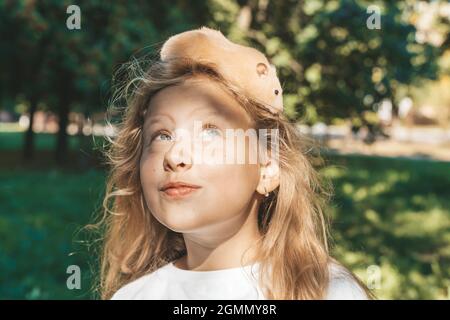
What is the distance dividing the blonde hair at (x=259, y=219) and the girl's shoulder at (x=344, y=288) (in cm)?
2

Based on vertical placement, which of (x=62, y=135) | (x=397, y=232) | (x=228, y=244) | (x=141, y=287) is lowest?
(x=397, y=232)

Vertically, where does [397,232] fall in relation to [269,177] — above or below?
below

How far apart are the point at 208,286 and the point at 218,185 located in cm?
35

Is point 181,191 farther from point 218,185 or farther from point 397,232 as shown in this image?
point 397,232

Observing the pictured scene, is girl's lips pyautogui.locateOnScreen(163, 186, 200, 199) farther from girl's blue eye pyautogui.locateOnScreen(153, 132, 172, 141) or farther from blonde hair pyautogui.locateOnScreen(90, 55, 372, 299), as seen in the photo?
blonde hair pyautogui.locateOnScreen(90, 55, 372, 299)

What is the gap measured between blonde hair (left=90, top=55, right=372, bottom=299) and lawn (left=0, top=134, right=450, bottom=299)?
2.09 ft

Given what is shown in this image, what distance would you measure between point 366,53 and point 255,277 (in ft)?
26.0

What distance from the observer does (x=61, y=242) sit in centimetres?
668

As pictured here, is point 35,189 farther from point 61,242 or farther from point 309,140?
point 309,140

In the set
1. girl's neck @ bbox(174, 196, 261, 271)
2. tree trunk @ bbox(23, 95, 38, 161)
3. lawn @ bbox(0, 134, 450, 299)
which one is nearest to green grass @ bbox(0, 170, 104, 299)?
lawn @ bbox(0, 134, 450, 299)

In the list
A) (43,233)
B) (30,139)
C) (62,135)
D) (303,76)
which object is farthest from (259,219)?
(30,139)

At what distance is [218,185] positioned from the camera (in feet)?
5.30

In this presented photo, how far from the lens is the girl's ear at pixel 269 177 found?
5.98 feet
